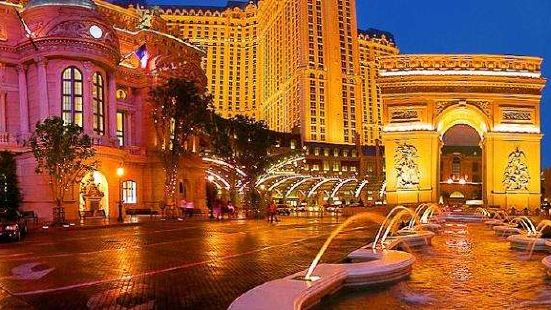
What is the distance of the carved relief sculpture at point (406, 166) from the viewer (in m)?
54.9

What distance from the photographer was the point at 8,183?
42.2 m

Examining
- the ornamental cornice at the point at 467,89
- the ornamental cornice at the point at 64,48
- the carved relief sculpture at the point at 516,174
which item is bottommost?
the carved relief sculpture at the point at 516,174

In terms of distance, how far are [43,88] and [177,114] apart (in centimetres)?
1040

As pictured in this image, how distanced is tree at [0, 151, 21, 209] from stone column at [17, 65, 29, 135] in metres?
3.87

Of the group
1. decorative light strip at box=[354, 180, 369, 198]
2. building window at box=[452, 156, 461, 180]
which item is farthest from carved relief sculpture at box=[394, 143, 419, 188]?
building window at box=[452, 156, 461, 180]

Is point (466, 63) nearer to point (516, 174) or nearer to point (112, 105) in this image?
point (516, 174)

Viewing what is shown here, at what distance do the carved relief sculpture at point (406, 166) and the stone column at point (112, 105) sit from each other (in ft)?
85.6

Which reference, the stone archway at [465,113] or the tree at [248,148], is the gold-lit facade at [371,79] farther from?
the tree at [248,148]

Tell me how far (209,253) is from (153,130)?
3830 centimetres

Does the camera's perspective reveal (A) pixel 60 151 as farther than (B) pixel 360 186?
No

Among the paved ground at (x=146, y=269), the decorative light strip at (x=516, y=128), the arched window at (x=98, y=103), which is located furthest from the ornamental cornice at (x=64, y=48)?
the decorative light strip at (x=516, y=128)

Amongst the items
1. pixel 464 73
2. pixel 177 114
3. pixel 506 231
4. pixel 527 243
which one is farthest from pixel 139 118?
pixel 527 243

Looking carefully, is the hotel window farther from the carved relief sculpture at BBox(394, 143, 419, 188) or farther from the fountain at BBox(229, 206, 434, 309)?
the fountain at BBox(229, 206, 434, 309)

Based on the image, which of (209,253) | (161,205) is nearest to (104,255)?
(209,253)
